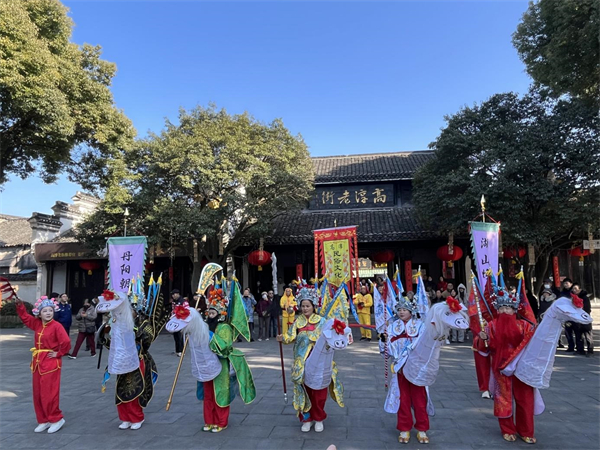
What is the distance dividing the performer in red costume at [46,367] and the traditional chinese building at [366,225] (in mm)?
10420

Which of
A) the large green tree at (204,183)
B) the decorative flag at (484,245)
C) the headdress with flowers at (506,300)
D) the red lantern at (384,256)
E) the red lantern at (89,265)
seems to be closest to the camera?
the headdress with flowers at (506,300)

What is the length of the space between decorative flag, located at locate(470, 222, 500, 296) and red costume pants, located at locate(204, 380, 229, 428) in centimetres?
424

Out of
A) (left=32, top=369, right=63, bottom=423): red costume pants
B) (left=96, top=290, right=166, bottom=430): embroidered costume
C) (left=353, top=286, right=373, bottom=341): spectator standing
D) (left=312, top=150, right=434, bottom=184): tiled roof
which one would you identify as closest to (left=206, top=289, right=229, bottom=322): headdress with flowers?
(left=96, top=290, right=166, bottom=430): embroidered costume

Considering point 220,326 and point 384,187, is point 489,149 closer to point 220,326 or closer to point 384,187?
point 384,187

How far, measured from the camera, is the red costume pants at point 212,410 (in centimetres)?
463

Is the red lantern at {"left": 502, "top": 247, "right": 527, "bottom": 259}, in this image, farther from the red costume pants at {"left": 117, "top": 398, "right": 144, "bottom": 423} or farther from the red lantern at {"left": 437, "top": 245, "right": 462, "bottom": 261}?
the red costume pants at {"left": 117, "top": 398, "right": 144, "bottom": 423}

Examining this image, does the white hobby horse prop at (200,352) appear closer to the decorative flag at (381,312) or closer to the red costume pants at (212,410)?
the red costume pants at (212,410)

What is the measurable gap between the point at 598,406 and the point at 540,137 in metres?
9.05

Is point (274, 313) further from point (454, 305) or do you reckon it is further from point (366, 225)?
point (454, 305)

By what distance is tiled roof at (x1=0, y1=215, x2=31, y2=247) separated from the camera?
22.7 meters

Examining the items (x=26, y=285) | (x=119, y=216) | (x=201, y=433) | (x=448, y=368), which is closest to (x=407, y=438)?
(x=201, y=433)

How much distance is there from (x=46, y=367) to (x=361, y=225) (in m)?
13.8

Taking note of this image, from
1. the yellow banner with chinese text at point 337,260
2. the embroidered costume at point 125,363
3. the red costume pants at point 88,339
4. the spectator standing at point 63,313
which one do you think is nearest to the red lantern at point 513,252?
the yellow banner with chinese text at point 337,260

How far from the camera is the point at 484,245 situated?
251 inches
